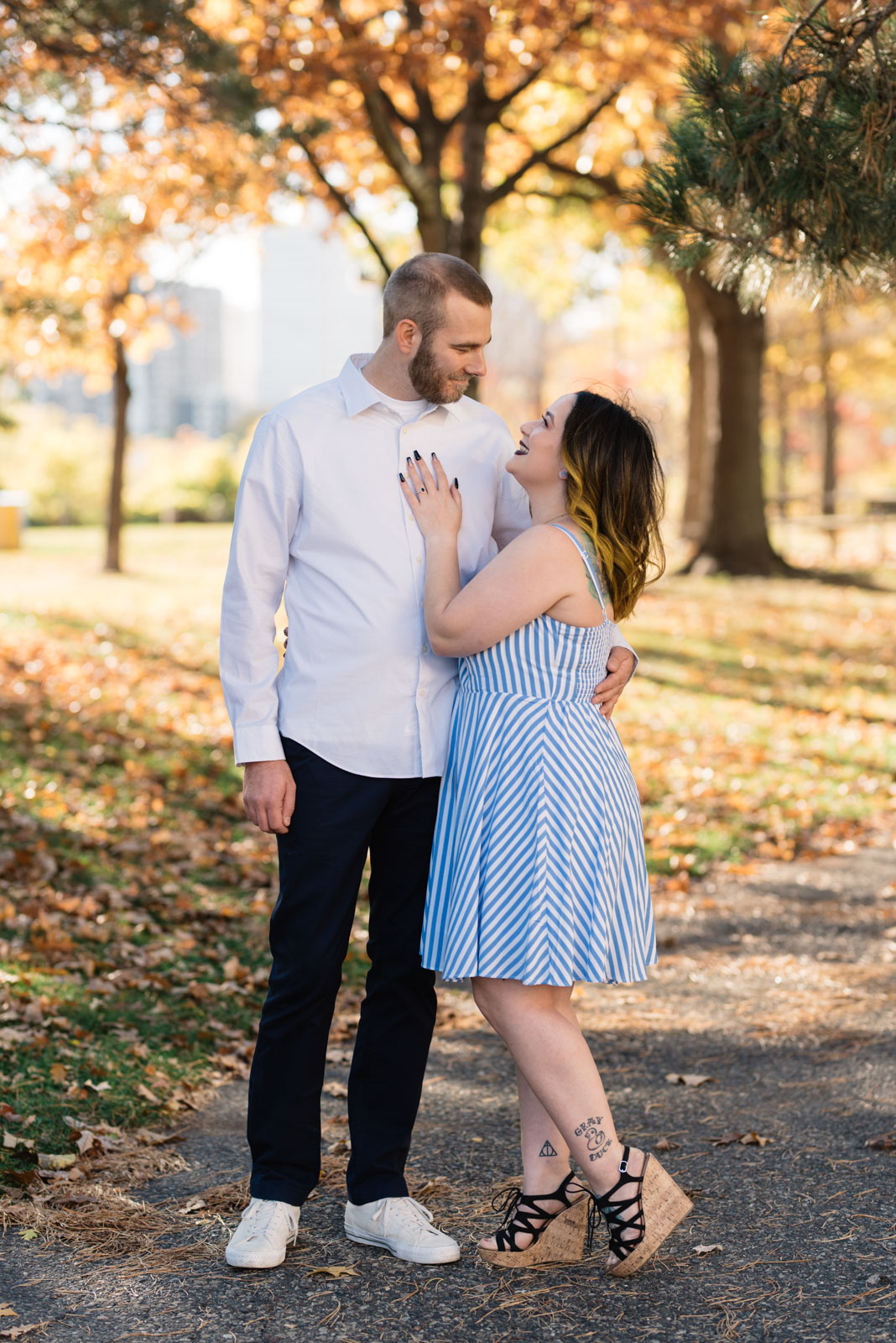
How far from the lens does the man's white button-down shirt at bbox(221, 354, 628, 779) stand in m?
3.14

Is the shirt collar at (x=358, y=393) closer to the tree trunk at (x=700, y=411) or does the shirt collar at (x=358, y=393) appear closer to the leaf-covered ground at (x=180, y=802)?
the leaf-covered ground at (x=180, y=802)

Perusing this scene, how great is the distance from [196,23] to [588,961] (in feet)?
29.4

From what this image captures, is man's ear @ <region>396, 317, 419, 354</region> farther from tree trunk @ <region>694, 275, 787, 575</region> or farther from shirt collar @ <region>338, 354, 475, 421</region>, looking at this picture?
tree trunk @ <region>694, 275, 787, 575</region>

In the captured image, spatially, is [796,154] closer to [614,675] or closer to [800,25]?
[800,25]

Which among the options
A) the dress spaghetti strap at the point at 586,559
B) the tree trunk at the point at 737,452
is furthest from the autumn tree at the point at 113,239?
the dress spaghetti strap at the point at 586,559

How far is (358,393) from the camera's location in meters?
3.20

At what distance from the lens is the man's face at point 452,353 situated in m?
3.07

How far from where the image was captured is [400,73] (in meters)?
11.3

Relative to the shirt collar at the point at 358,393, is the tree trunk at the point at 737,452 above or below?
above

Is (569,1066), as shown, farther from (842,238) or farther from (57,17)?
(57,17)

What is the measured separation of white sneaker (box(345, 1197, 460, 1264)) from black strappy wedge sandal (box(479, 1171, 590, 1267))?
0.11 m

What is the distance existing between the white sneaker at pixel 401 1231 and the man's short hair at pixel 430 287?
2064 mm

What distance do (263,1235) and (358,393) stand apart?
6.46ft

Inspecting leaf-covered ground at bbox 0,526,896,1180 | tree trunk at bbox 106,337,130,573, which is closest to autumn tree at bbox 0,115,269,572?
tree trunk at bbox 106,337,130,573
